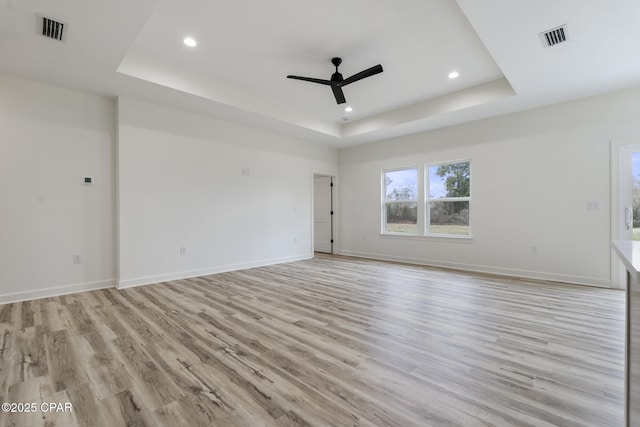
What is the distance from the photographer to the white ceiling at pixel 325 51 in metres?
2.53

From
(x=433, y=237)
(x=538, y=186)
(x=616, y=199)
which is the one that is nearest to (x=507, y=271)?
(x=433, y=237)

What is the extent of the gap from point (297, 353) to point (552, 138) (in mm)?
4965

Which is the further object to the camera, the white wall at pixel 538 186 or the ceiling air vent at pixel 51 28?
the white wall at pixel 538 186

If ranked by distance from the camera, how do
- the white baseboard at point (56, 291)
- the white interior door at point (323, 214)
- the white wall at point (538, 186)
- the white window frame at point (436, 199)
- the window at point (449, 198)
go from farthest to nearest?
1. the white interior door at point (323, 214)
2. the window at point (449, 198)
3. the white window frame at point (436, 199)
4. the white wall at point (538, 186)
5. the white baseboard at point (56, 291)

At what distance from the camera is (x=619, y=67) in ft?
11.0

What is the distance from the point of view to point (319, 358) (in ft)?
6.82

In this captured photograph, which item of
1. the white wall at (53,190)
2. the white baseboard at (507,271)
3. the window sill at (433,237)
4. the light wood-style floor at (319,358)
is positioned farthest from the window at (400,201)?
the white wall at (53,190)

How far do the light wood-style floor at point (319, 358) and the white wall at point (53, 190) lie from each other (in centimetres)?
43

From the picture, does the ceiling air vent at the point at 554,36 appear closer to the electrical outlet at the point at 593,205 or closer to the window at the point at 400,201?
the electrical outlet at the point at 593,205

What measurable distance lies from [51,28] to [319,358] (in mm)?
3707

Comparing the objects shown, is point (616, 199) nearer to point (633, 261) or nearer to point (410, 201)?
point (410, 201)

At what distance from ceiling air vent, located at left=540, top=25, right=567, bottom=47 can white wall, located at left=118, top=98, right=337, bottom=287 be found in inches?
177

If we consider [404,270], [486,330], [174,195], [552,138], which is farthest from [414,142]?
[174,195]

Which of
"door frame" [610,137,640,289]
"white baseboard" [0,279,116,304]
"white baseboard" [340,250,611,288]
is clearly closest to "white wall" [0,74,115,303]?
"white baseboard" [0,279,116,304]
